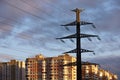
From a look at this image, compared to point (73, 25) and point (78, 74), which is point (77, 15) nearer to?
point (73, 25)

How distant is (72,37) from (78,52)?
4.06 m

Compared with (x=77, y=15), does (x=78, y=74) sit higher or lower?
lower

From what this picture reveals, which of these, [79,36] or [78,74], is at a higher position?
[79,36]

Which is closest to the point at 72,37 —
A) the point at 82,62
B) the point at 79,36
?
the point at 79,36

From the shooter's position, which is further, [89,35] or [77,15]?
[77,15]

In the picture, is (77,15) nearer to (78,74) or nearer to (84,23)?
(84,23)

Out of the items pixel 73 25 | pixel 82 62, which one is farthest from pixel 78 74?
pixel 73 25

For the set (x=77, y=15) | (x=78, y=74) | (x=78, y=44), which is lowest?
(x=78, y=74)

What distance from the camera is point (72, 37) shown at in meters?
90.9

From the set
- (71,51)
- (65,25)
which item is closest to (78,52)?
(71,51)

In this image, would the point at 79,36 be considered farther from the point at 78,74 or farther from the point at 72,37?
the point at 78,74

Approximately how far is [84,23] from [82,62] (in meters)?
9.95

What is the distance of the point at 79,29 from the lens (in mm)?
92938

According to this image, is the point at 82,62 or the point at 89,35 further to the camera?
the point at 82,62
